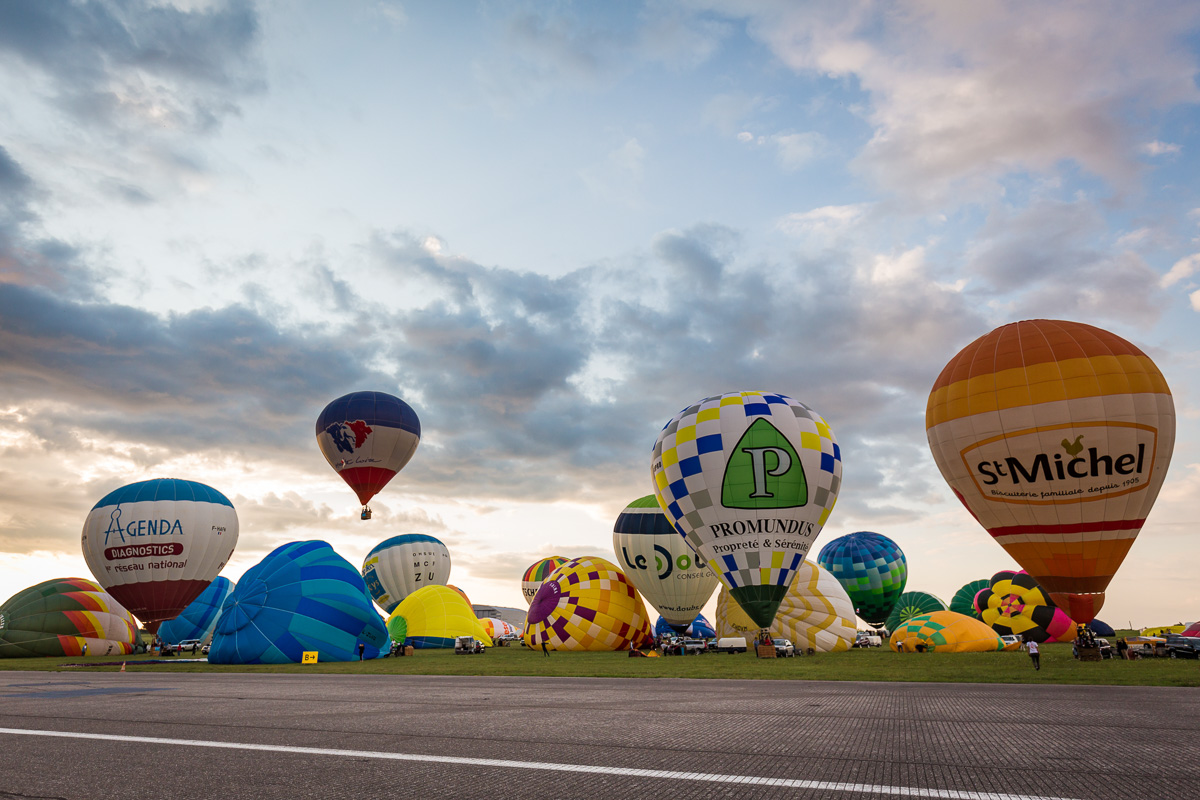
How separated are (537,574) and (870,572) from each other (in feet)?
85.1

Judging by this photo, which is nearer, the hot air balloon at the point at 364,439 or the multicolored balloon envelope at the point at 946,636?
the multicolored balloon envelope at the point at 946,636

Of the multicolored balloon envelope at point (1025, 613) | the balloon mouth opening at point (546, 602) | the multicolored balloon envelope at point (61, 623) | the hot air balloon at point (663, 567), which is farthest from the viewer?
the multicolored balloon envelope at point (61, 623)

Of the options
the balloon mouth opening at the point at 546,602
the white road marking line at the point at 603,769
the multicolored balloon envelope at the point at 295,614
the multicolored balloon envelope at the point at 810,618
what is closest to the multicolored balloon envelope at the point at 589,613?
the balloon mouth opening at the point at 546,602

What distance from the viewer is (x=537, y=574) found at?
59.9 m

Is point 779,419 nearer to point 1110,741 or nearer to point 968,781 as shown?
point 1110,741

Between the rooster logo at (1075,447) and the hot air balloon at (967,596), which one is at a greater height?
the rooster logo at (1075,447)

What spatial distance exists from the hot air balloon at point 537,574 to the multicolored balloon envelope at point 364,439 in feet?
58.9

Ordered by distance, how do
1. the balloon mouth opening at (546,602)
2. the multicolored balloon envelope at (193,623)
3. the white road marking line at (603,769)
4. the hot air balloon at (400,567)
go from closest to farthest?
the white road marking line at (603,769) < the balloon mouth opening at (546,602) < the multicolored balloon envelope at (193,623) < the hot air balloon at (400,567)

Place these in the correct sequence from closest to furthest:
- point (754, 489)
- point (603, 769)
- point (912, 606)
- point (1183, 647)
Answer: point (603, 769) < point (1183, 647) < point (754, 489) < point (912, 606)

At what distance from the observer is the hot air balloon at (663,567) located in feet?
127

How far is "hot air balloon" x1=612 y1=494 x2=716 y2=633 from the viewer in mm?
38625

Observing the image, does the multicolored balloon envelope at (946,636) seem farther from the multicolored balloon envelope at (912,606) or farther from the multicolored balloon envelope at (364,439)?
the multicolored balloon envelope at (364,439)

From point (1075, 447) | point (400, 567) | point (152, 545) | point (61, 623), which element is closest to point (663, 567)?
point (1075, 447)

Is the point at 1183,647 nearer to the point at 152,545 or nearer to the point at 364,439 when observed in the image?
the point at 364,439
